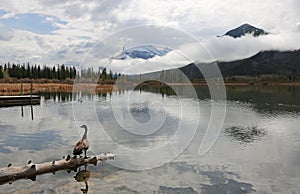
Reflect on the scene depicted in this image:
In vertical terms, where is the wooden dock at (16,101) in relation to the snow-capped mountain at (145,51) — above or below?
below

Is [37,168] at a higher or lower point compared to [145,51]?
lower

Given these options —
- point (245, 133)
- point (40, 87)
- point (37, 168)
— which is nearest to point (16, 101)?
point (245, 133)

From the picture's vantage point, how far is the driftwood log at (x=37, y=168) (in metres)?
11.6

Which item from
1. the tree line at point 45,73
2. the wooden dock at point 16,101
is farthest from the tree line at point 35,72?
→ the wooden dock at point 16,101

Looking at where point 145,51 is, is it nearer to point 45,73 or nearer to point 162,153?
point 162,153

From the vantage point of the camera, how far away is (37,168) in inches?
486

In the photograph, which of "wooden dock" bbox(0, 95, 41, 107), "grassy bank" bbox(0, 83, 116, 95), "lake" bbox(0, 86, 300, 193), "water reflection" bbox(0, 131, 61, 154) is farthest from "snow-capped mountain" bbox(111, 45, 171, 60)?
"grassy bank" bbox(0, 83, 116, 95)

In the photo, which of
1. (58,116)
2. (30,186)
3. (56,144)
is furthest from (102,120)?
(30,186)

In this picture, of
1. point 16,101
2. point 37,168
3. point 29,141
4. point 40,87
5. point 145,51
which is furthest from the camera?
point 40,87

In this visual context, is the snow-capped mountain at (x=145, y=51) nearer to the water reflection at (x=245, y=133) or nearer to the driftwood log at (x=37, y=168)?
the driftwood log at (x=37, y=168)

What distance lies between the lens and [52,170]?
12828 millimetres

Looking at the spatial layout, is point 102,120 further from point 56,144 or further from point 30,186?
point 30,186

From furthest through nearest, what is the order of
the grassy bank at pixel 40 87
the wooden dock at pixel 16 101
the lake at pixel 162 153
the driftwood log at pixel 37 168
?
1. the grassy bank at pixel 40 87
2. the wooden dock at pixel 16 101
3. the lake at pixel 162 153
4. the driftwood log at pixel 37 168

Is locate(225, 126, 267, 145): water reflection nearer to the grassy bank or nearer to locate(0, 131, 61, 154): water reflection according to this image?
locate(0, 131, 61, 154): water reflection
